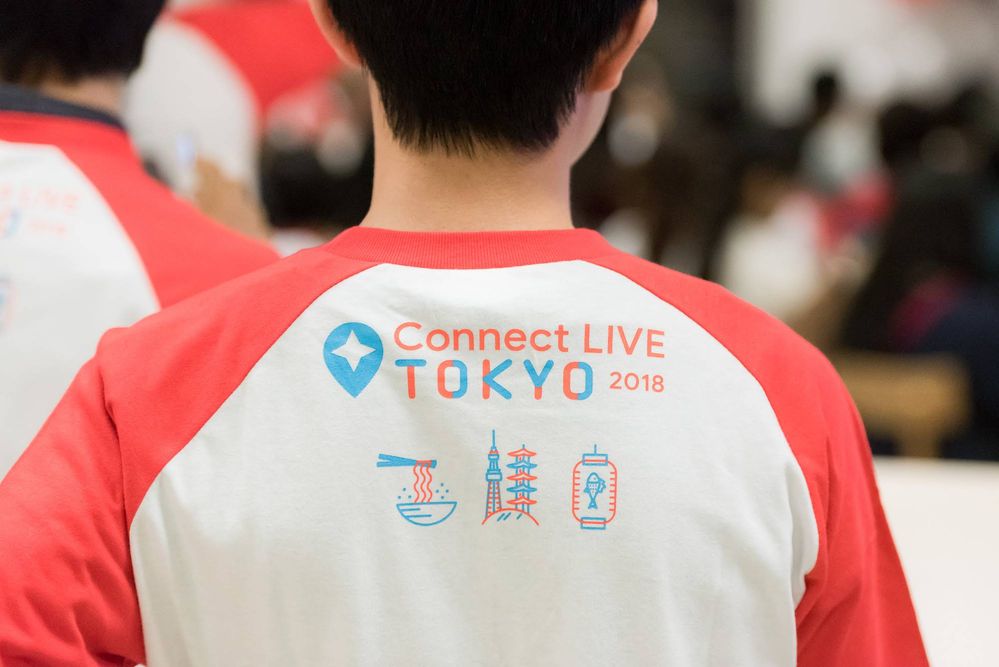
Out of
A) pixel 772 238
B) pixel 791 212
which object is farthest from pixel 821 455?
pixel 791 212

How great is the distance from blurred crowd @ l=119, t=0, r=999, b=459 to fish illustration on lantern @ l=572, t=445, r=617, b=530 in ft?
4.27

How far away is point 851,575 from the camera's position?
27.7 inches

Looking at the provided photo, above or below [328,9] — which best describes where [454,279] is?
below

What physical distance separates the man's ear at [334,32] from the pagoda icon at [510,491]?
0.87 ft

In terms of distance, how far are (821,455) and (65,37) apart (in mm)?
764

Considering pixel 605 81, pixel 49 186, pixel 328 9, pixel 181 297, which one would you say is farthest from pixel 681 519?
pixel 49 186

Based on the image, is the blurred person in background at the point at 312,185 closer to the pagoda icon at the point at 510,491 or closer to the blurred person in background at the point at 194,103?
the blurred person in background at the point at 194,103

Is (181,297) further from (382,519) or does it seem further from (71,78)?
(382,519)

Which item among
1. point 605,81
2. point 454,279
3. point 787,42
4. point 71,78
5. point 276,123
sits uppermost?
point 787,42

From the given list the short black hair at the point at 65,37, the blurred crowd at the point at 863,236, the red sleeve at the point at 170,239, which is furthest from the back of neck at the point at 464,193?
the blurred crowd at the point at 863,236

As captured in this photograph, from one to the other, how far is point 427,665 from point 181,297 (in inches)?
17.0

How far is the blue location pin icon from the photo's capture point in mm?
681

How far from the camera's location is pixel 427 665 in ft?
2.19

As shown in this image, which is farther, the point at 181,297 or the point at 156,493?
the point at 181,297
